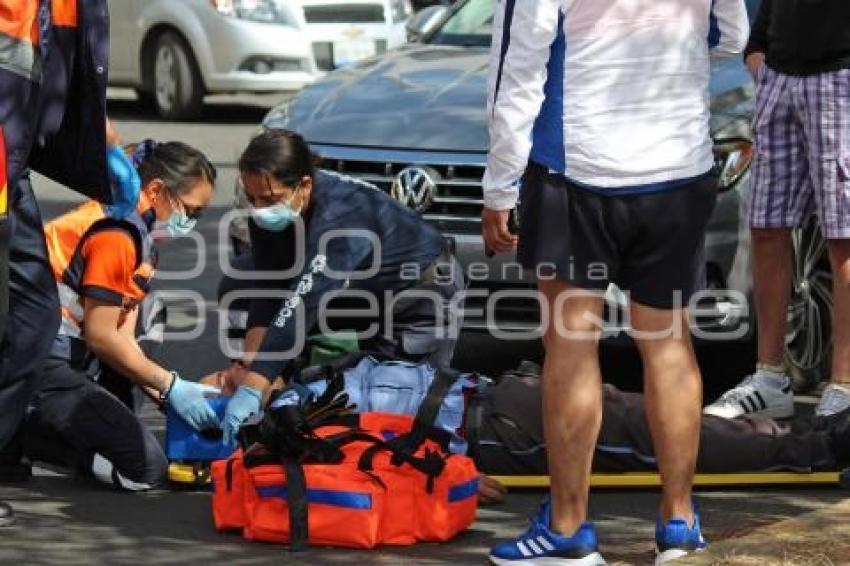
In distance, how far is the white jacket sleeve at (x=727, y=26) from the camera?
592cm

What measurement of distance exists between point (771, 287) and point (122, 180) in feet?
7.58

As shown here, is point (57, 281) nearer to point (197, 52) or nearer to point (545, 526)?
point (545, 526)

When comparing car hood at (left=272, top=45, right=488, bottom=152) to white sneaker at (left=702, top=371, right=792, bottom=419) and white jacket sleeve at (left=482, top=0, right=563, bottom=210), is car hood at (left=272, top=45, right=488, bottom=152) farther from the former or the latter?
white jacket sleeve at (left=482, top=0, right=563, bottom=210)


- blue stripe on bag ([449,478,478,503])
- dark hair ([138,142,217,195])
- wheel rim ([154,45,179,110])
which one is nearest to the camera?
blue stripe on bag ([449,478,478,503])

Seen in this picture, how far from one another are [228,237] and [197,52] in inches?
326

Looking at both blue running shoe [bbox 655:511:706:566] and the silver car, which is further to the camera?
the silver car

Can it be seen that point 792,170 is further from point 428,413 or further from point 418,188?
point 428,413

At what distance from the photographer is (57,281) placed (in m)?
6.96

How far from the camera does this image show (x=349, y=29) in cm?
1748

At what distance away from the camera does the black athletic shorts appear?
5.68 meters

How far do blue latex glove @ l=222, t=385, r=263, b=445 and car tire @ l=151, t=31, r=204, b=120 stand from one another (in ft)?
33.7

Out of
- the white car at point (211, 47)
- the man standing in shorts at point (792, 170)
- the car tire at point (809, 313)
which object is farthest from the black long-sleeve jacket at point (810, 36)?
the white car at point (211, 47)

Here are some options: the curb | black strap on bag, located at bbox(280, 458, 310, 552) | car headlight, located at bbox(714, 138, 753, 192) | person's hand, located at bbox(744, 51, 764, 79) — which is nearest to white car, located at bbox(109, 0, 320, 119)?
car headlight, located at bbox(714, 138, 753, 192)

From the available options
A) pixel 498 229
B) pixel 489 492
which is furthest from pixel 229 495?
pixel 498 229
